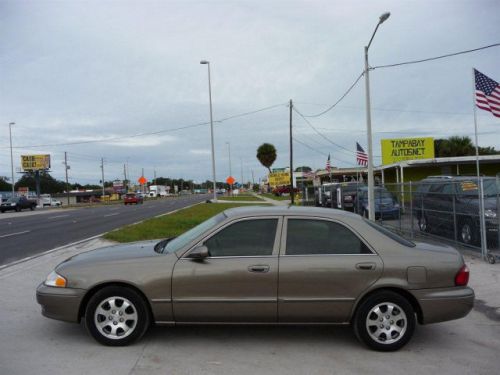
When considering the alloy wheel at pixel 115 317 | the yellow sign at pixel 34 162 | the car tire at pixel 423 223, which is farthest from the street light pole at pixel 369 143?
the yellow sign at pixel 34 162

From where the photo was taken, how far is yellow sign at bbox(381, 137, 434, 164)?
3303 centimetres

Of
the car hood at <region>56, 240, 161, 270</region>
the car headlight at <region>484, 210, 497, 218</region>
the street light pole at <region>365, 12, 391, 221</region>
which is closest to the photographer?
the car hood at <region>56, 240, 161, 270</region>

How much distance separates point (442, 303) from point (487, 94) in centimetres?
1460

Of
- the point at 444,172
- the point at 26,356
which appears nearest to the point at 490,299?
the point at 26,356

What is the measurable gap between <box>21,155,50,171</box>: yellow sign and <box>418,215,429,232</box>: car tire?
87179 millimetres

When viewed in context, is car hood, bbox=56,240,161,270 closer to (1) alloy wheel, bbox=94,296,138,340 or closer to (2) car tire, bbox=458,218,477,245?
(1) alloy wheel, bbox=94,296,138,340

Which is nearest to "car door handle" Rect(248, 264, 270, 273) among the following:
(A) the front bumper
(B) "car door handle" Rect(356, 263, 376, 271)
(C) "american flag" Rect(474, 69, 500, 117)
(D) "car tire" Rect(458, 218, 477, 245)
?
(B) "car door handle" Rect(356, 263, 376, 271)

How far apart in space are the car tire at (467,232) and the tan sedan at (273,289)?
5.69m

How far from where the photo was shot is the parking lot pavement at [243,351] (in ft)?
13.4

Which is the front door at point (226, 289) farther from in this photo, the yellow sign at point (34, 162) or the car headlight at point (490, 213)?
the yellow sign at point (34, 162)

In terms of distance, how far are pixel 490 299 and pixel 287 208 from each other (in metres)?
3.58

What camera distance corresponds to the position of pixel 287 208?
5074mm

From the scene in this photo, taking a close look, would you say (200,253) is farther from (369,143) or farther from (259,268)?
(369,143)

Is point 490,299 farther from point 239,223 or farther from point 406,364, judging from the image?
point 239,223
